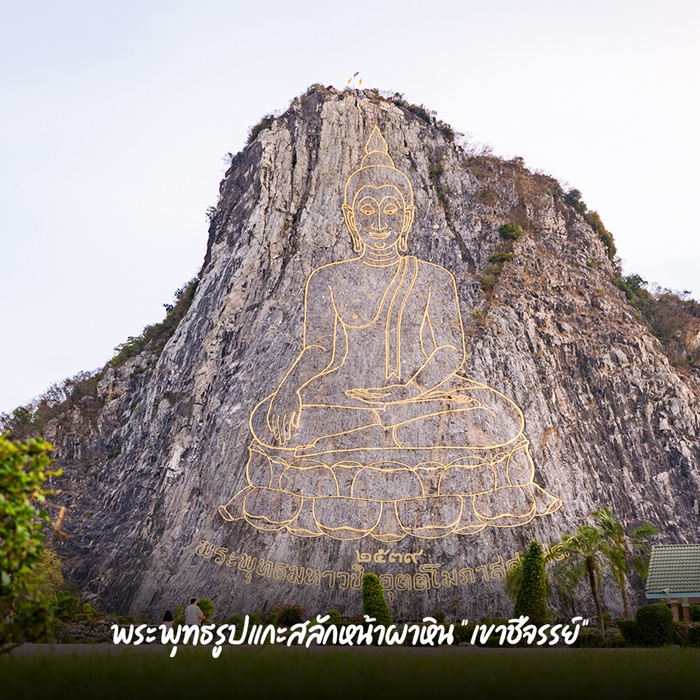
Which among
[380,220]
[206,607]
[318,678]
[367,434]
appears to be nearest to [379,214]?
[380,220]

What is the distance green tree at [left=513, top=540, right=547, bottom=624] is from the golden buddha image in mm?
4781

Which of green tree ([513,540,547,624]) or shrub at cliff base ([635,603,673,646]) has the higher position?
green tree ([513,540,547,624])

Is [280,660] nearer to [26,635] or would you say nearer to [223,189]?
[26,635]

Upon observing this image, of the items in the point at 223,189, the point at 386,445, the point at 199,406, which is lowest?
the point at 386,445

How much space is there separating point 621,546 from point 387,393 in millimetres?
8621

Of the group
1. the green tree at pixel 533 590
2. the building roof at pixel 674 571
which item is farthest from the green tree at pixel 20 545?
the building roof at pixel 674 571

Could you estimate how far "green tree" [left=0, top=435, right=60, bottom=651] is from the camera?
27.4 ft

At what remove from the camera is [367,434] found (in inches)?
1053

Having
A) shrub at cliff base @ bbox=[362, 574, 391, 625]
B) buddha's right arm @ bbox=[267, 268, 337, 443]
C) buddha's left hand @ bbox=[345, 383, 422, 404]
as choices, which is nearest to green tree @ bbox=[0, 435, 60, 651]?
shrub at cliff base @ bbox=[362, 574, 391, 625]

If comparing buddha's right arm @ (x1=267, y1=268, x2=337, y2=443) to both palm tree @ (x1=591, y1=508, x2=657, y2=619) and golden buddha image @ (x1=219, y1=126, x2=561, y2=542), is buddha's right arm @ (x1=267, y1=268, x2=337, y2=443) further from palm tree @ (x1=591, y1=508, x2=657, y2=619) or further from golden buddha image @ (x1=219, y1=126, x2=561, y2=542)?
palm tree @ (x1=591, y1=508, x2=657, y2=619)

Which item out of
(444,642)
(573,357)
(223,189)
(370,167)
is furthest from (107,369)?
(444,642)

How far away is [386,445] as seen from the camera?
2659 centimetres

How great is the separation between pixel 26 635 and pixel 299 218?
26.1 meters

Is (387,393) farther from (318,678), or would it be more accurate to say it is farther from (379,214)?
(318,678)
